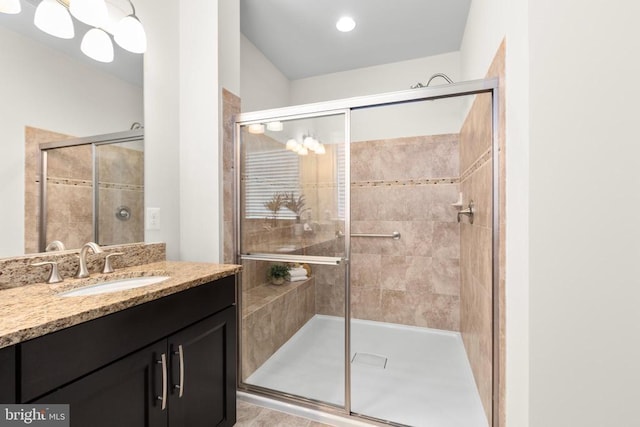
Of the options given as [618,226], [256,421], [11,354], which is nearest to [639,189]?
[618,226]

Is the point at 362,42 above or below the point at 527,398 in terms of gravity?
above

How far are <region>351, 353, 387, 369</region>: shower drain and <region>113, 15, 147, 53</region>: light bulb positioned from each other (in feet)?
8.21

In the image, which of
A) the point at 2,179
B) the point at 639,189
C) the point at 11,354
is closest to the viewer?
the point at 11,354

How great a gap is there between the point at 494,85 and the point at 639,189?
0.67m

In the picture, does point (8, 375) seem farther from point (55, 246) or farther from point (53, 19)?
point (53, 19)

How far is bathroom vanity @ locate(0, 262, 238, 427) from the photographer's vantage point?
2.35 ft

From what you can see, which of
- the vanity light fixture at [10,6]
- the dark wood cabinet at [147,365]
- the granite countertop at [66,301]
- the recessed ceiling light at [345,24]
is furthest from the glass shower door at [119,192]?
the recessed ceiling light at [345,24]

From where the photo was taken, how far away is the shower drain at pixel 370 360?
6.91ft

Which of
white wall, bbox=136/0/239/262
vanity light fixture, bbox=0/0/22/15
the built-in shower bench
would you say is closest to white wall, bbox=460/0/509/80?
white wall, bbox=136/0/239/262

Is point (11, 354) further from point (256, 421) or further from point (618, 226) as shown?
point (618, 226)

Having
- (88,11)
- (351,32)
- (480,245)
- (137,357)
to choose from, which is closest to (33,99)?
(88,11)

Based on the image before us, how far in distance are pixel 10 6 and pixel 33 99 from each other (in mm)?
355

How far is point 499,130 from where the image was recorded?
46.4 inches

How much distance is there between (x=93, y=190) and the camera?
138cm
